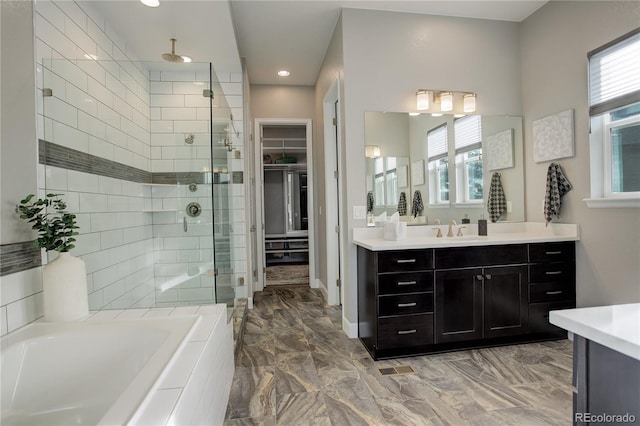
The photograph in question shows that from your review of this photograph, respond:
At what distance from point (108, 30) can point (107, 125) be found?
743 mm

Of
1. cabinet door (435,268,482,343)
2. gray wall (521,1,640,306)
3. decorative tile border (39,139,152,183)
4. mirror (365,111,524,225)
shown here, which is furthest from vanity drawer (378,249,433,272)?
decorative tile border (39,139,152,183)

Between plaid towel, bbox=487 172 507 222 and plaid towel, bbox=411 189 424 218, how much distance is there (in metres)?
0.70

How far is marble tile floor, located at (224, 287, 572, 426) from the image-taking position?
1728 mm

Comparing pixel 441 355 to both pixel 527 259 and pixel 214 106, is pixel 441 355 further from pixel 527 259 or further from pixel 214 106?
pixel 214 106

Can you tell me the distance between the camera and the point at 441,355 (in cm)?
243

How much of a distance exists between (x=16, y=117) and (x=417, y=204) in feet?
9.15

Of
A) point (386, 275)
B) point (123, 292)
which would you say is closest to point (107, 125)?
point (123, 292)

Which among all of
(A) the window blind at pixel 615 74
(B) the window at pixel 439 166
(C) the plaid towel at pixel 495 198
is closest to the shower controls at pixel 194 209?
(B) the window at pixel 439 166

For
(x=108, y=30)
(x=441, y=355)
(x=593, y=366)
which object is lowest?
(x=441, y=355)

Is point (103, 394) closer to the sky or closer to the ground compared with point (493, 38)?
closer to the ground

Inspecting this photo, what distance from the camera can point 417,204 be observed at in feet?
9.78

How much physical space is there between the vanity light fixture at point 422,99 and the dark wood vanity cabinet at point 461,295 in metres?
1.33

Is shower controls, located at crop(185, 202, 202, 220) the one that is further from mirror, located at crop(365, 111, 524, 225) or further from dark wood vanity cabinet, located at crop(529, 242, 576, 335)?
dark wood vanity cabinet, located at crop(529, 242, 576, 335)

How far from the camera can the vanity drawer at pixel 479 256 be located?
2.43 m
